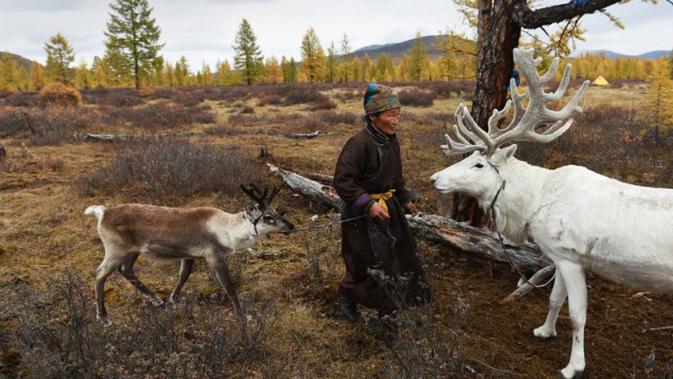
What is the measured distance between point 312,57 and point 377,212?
53.6 m

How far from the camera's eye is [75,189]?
7188 mm

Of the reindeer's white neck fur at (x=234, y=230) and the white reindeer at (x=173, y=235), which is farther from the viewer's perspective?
→ the reindeer's white neck fur at (x=234, y=230)

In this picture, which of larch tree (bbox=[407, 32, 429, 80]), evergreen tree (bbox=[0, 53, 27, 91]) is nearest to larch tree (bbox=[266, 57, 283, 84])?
larch tree (bbox=[407, 32, 429, 80])

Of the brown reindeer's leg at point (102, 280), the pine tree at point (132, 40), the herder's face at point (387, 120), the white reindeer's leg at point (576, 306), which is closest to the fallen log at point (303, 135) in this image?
the brown reindeer's leg at point (102, 280)

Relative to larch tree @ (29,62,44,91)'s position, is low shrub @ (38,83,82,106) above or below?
below

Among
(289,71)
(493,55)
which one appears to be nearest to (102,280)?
(493,55)

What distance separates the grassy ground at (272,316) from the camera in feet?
9.38

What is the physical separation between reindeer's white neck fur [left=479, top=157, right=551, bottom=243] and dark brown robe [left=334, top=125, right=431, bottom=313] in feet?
2.49

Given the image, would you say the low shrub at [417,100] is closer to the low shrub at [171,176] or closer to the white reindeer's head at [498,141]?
the low shrub at [171,176]

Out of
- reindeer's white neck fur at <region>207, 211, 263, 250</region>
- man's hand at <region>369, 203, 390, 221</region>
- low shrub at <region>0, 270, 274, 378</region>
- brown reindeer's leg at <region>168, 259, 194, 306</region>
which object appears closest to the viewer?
low shrub at <region>0, 270, 274, 378</region>

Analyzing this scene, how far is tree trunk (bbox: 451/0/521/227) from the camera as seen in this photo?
4250mm

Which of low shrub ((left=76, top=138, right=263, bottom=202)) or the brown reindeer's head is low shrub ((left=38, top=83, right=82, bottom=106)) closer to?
low shrub ((left=76, top=138, right=263, bottom=202))

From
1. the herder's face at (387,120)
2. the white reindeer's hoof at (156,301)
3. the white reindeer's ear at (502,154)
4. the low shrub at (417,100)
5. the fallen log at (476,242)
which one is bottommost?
the white reindeer's hoof at (156,301)

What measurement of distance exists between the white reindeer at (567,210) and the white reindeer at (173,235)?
1.85 m
